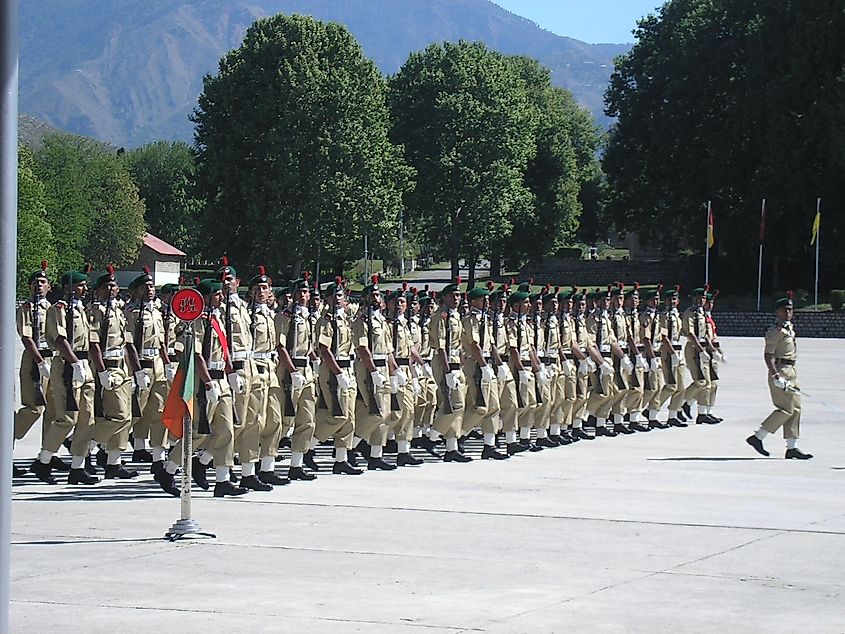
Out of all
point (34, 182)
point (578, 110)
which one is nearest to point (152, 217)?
point (578, 110)

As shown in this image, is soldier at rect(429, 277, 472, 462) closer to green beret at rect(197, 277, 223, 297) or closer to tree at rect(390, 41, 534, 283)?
green beret at rect(197, 277, 223, 297)

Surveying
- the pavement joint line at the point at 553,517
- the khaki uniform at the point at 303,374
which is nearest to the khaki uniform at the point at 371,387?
the khaki uniform at the point at 303,374

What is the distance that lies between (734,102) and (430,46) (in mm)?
17353

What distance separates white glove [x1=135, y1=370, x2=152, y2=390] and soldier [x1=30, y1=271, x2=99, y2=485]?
0.48m

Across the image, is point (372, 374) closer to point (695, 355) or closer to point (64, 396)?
point (64, 396)

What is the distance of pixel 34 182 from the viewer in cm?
6788

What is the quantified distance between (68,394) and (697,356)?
439 inches

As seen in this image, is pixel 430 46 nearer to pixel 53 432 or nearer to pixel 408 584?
pixel 53 432

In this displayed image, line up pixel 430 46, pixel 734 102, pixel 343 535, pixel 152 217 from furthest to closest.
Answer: pixel 152 217 → pixel 430 46 → pixel 734 102 → pixel 343 535

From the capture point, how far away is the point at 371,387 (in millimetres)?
14508

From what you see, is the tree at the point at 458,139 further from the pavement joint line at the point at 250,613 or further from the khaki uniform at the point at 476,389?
the pavement joint line at the point at 250,613

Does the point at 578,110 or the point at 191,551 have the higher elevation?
the point at 578,110

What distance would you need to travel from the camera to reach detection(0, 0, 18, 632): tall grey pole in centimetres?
332

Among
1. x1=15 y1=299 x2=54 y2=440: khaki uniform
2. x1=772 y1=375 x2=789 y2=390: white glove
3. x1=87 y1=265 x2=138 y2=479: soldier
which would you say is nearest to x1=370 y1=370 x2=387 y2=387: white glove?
x1=87 y1=265 x2=138 y2=479: soldier
